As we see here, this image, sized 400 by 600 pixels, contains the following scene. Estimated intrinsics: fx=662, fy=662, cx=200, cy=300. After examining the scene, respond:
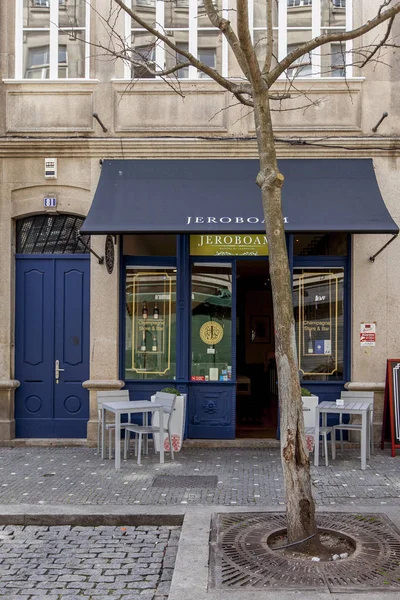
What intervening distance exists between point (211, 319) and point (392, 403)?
9.55 feet

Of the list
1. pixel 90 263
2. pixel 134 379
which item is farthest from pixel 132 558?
pixel 90 263

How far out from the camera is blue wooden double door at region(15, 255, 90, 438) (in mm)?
10219

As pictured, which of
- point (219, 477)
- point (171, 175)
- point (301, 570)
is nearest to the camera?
point (301, 570)

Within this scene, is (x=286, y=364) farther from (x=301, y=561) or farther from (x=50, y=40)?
(x=50, y=40)

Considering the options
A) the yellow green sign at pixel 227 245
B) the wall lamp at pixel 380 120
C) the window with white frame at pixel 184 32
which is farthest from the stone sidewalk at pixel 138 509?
the window with white frame at pixel 184 32

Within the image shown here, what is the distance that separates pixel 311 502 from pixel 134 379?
5095mm

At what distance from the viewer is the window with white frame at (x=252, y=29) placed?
10.2 meters

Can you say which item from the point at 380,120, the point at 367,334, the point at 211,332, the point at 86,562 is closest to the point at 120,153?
the point at 211,332

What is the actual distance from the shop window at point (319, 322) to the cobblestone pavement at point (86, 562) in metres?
4.39

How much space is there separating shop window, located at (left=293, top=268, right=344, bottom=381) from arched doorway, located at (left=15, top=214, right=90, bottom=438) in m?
3.29

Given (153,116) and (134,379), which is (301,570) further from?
(153,116)

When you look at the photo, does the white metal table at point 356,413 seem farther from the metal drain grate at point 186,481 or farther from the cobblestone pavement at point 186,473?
the metal drain grate at point 186,481

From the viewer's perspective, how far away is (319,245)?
10.2 meters

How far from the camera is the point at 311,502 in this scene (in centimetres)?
544
